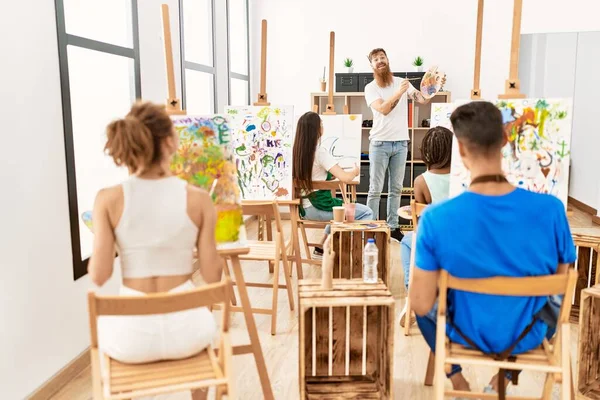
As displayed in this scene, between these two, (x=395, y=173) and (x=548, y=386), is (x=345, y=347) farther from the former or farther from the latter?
(x=395, y=173)

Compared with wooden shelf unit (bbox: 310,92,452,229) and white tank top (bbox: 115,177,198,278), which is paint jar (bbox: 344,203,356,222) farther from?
wooden shelf unit (bbox: 310,92,452,229)

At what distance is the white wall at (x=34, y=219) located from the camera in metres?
2.18

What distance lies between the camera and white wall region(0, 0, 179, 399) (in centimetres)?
218

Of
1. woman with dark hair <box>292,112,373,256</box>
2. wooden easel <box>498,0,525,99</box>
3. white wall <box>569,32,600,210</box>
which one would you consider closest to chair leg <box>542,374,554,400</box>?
wooden easel <box>498,0,525,99</box>

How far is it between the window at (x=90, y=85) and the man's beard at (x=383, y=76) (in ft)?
6.98

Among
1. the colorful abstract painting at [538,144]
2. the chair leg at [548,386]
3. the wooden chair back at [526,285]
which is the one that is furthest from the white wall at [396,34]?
the wooden chair back at [526,285]

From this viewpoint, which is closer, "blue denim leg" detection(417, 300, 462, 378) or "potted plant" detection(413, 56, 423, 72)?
"blue denim leg" detection(417, 300, 462, 378)

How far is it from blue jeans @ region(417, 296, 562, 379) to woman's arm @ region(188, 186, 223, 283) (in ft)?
2.51

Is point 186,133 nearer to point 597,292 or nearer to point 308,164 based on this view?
point 308,164

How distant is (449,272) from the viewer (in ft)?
5.84

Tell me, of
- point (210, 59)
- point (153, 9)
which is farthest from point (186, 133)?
point (210, 59)

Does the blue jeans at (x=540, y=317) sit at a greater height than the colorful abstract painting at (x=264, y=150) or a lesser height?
lesser

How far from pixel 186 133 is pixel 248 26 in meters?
4.13

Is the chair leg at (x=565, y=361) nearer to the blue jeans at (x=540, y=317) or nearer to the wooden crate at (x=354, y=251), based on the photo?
the blue jeans at (x=540, y=317)
